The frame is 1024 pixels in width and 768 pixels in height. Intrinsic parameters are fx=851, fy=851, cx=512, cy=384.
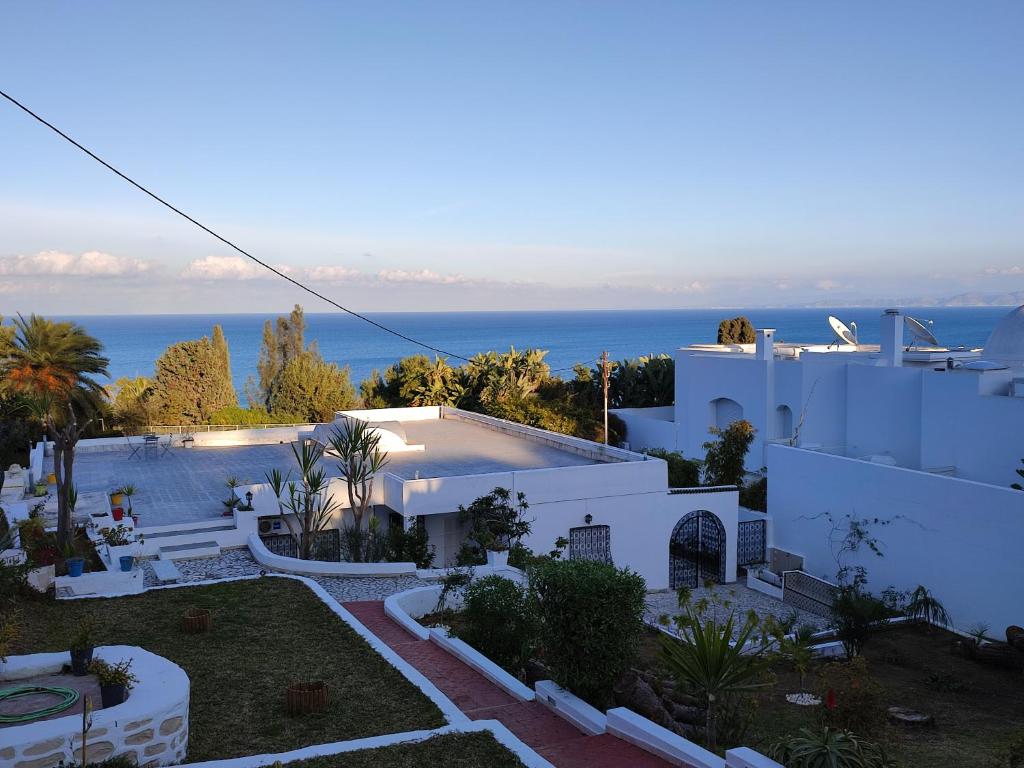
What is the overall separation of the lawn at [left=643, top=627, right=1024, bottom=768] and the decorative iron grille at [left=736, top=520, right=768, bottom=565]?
17.6 feet

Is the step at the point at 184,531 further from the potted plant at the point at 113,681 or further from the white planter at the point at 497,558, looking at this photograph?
the potted plant at the point at 113,681

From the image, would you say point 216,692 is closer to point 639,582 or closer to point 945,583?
point 639,582

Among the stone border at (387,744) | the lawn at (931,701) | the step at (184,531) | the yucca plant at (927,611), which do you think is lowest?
the yucca plant at (927,611)

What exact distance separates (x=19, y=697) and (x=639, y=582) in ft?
18.9

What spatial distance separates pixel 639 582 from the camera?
8.73 metres

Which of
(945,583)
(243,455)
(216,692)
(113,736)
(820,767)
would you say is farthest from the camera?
(243,455)

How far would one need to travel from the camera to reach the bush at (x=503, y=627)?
1066cm

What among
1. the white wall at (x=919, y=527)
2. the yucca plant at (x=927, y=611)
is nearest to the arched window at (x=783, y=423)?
the white wall at (x=919, y=527)

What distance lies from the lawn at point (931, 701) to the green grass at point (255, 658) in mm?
3832

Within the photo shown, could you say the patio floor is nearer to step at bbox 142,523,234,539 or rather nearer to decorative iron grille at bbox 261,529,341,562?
step at bbox 142,523,234,539

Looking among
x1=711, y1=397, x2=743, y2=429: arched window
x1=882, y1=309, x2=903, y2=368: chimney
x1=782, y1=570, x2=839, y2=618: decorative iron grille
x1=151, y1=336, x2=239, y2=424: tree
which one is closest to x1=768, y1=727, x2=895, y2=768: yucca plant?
x1=782, y1=570, x2=839, y2=618: decorative iron grille

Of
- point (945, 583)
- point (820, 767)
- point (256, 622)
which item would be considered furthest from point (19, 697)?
point (945, 583)

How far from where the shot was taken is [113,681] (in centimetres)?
711

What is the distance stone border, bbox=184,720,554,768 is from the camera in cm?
677
